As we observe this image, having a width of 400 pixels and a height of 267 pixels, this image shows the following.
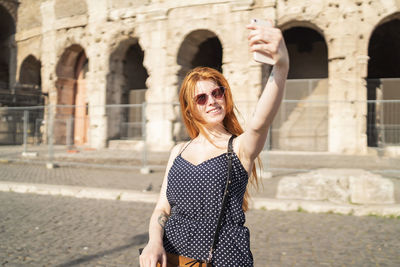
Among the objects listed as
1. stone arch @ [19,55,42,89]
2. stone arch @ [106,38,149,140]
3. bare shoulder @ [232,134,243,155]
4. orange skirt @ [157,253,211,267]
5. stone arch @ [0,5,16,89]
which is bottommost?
orange skirt @ [157,253,211,267]

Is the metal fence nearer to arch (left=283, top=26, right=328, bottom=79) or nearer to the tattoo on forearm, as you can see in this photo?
arch (left=283, top=26, right=328, bottom=79)

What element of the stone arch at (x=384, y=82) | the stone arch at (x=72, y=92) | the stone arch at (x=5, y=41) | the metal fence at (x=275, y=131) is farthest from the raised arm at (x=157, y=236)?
the stone arch at (x=5, y=41)

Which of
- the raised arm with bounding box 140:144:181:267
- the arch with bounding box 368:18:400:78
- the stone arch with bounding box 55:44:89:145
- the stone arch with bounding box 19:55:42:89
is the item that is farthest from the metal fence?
the raised arm with bounding box 140:144:181:267

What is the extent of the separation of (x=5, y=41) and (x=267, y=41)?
23.3 metres

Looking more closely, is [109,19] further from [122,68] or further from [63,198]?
[63,198]

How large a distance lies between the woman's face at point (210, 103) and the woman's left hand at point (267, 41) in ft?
1.29

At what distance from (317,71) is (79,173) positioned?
12735 mm

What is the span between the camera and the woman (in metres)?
1.19

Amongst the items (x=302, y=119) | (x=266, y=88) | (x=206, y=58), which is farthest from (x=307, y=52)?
(x=266, y=88)

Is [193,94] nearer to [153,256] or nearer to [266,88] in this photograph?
[266,88]

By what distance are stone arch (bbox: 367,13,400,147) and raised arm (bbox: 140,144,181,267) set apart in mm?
10582

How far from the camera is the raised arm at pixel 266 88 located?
0.96m

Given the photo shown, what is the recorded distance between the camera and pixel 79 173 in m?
8.42

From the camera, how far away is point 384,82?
1143cm
